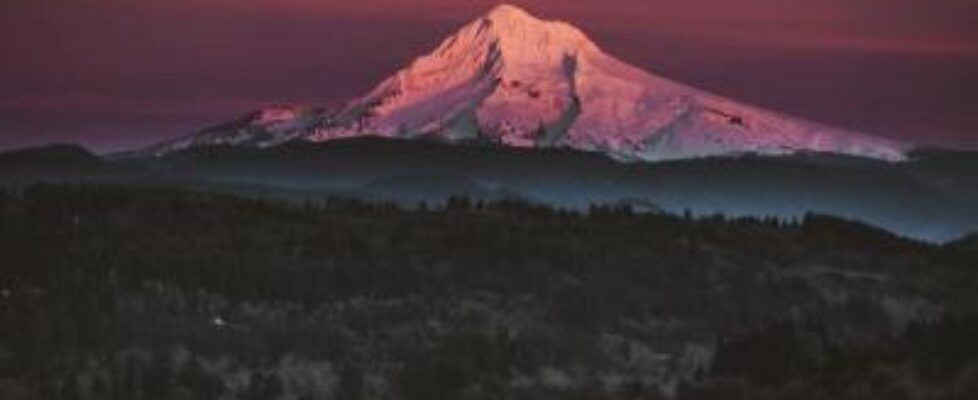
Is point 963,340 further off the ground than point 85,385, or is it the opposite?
point 963,340

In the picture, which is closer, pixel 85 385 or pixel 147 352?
pixel 85 385

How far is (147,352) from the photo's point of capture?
192 meters

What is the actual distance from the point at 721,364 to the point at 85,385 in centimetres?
5342

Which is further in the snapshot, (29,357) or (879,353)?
(29,357)

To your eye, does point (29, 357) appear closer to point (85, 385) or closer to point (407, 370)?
point (85, 385)

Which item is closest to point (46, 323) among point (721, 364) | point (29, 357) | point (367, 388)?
point (29, 357)

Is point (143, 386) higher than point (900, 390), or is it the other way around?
point (900, 390)

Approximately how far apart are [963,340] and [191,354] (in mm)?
98835

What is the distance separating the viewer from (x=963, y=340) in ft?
367

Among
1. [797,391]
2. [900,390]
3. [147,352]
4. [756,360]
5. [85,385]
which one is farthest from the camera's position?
[147,352]

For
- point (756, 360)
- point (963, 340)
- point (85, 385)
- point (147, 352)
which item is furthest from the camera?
point (147, 352)

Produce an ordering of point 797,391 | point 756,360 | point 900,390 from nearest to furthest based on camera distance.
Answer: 1. point 900,390
2. point 797,391
3. point 756,360

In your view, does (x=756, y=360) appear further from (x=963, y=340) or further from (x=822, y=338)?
(x=963, y=340)

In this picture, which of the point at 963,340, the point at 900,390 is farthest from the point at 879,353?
the point at 900,390
